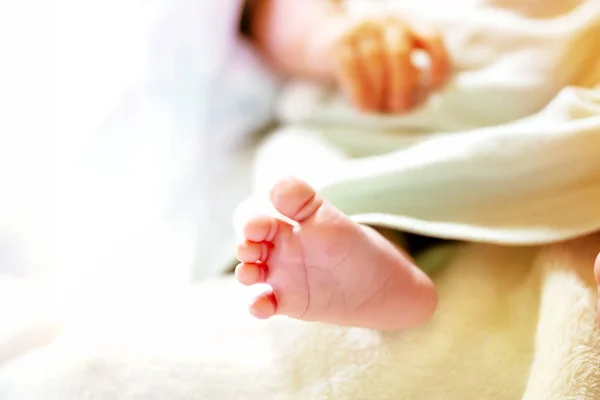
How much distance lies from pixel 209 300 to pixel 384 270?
0.51 ft

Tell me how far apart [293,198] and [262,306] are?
0.26 feet

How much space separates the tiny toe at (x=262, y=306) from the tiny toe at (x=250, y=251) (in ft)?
0.09

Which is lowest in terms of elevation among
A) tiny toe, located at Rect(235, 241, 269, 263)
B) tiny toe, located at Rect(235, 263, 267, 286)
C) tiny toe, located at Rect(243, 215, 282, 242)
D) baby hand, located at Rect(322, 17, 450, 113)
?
tiny toe, located at Rect(235, 263, 267, 286)

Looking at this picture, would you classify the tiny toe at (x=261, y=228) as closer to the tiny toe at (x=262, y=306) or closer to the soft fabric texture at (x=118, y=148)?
the tiny toe at (x=262, y=306)

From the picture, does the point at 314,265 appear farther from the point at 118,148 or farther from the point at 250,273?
the point at 118,148

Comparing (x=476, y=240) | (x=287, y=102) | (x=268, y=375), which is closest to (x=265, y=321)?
(x=268, y=375)

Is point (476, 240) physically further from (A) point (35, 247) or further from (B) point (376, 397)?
(A) point (35, 247)

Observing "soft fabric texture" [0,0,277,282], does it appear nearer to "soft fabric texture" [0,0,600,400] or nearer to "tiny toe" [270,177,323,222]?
"soft fabric texture" [0,0,600,400]

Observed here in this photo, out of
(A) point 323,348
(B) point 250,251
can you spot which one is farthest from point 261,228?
(A) point 323,348

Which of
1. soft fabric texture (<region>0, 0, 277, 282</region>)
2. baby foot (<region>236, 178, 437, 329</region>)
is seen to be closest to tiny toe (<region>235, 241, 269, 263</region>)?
baby foot (<region>236, 178, 437, 329</region>)

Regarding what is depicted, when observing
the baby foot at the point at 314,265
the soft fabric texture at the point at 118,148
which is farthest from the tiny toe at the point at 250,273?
the soft fabric texture at the point at 118,148

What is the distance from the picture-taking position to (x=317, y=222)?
1.54ft

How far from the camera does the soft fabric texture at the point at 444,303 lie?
49 centimetres

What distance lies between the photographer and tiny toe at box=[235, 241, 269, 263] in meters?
0.46
